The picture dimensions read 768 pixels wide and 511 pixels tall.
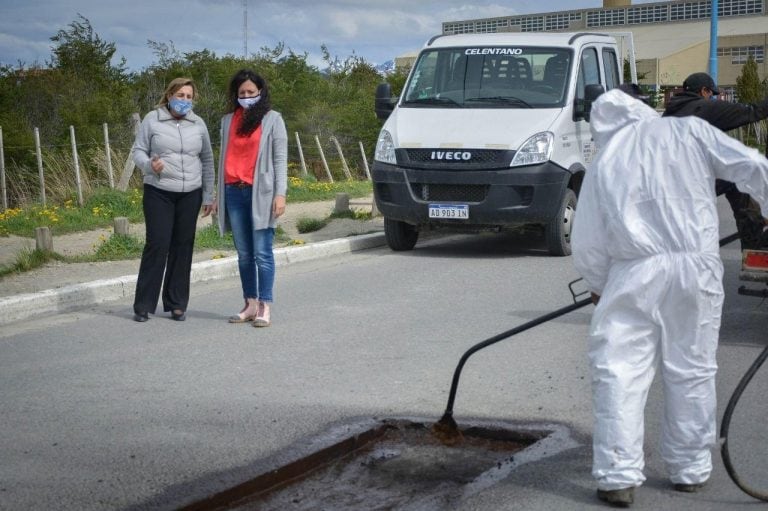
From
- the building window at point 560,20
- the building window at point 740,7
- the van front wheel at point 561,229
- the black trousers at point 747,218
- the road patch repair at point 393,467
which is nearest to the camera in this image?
the road patch repair at point 393,467

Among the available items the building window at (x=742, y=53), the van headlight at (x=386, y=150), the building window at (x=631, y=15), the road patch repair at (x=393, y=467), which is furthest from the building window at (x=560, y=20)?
the road patch repair at (x=393, y=467)

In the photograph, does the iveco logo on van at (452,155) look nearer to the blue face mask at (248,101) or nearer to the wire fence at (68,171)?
the blue face mask at (248,101)

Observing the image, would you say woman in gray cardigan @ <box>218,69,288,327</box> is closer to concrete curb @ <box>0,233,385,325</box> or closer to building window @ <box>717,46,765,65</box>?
concrete curb @ <box>0,233,385,325</box>

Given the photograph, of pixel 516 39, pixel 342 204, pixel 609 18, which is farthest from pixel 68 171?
pixel 609 18

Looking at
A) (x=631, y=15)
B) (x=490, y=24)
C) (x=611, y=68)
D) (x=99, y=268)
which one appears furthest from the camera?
(x=490, y=24)

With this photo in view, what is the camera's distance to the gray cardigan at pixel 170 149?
30.3 ft

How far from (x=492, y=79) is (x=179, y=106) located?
503cm

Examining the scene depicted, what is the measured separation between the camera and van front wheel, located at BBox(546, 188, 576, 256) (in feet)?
41.6

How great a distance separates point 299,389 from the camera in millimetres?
6938

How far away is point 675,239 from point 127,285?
696 cm

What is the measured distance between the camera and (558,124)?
12625mm

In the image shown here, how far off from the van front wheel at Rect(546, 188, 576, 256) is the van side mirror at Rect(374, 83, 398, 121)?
7.56 ft

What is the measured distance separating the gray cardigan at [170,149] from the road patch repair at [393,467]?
382 cm

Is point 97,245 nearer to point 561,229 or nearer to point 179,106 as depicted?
point 179,106
